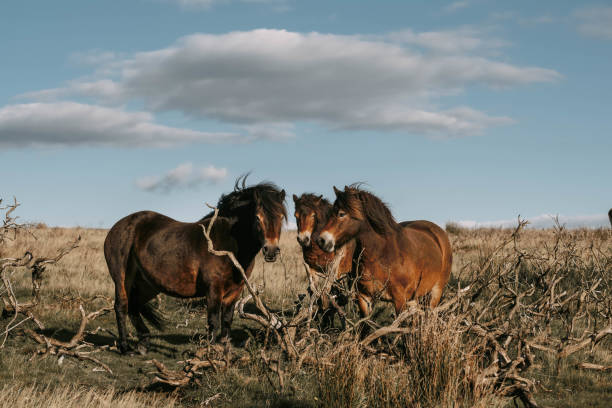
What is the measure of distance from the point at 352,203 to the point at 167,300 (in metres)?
7.26

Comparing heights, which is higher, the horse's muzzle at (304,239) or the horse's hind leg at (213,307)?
the horse's muzzle at (304,239)

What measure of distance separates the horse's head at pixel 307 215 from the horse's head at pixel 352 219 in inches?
43.0

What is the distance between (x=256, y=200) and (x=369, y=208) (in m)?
A: 1.57

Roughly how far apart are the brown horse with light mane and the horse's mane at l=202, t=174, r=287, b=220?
2.36ft

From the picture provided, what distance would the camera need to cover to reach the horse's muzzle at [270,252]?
704 centimetres

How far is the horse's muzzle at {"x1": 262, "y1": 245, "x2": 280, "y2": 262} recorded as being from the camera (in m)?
7.04

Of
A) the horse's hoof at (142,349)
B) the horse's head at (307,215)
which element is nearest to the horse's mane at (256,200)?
the horse's head at (307,215)

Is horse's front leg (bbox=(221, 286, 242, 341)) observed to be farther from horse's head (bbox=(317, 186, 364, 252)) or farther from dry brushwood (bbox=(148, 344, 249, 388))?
horse's head (bbox=(317, 186, 364, 252))

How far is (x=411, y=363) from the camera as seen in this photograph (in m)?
5.08

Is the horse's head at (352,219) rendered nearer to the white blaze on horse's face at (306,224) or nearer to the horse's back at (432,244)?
the horse's back at (432,244)

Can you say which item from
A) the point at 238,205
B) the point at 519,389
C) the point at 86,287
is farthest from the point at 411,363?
the point at 86,287

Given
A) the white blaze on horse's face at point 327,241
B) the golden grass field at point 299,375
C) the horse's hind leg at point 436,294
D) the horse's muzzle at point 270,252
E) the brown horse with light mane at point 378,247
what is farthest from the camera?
the horse's hind leg at point 436,294

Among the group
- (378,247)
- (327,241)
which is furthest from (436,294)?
(327,241)

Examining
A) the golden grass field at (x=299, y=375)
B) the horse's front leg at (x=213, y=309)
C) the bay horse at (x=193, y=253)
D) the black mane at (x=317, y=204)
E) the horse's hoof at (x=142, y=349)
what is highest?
the black mane at (x=317, y=204)
